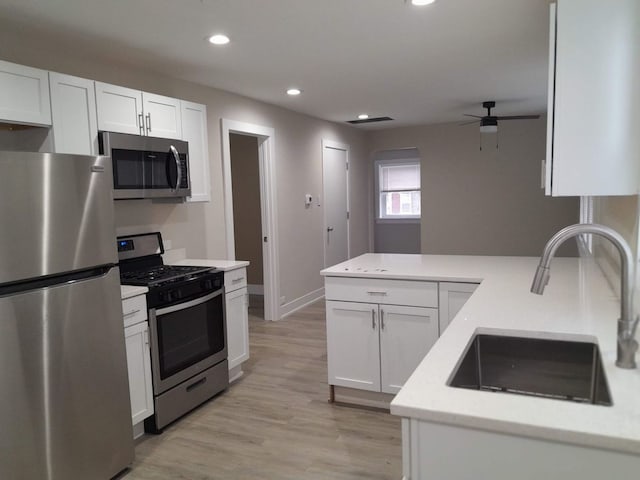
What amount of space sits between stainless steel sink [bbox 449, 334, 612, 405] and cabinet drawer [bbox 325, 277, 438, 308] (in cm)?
116

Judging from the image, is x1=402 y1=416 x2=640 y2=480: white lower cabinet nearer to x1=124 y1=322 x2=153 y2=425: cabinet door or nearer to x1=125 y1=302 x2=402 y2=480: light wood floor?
x1=125 y1=302 x2=402 y2=480: light wood floor

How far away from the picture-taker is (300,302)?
19.3 ft

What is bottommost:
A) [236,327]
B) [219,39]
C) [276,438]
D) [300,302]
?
[276,438]

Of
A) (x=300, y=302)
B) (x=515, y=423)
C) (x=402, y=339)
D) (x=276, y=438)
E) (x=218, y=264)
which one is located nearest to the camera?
(x=515, y=423)

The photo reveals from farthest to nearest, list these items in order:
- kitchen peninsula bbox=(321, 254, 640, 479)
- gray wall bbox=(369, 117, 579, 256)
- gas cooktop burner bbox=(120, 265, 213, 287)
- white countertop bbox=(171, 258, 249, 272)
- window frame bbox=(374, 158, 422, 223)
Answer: window frame bbox=(374, 158, 422, 223)
gray wall bbox=(369, 117, 579, 256)
white countertop bbox=(171, 258, 249, 272)
gas cooktop burner bbox=(120, 265, 213, 287)
kitchen peninsula bbox=(321, 254, 640, 479)

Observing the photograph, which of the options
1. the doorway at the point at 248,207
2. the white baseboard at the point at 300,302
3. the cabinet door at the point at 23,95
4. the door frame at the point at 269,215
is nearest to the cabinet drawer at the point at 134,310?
the cabinet door at the point at 23,95

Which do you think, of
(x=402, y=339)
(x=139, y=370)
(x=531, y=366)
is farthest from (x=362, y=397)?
(x=531, y=366)

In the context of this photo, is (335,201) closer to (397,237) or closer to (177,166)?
(397,237)

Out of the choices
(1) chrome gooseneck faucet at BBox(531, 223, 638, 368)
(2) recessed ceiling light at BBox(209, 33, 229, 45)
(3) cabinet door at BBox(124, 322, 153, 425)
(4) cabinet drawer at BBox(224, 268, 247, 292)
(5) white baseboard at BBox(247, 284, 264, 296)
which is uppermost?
(2) recessed ceiling light at BBox(209, 33, 229, 45)

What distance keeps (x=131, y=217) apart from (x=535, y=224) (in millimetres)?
6008

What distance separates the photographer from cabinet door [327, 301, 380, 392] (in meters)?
3.00

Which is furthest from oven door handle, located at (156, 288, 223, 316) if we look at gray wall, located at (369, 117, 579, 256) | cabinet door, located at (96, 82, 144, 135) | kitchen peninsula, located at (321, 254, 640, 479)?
gray wall, located at (369, 117, 579, 256)

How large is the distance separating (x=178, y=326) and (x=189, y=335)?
0.13 meters

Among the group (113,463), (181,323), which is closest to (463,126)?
(181,323)
